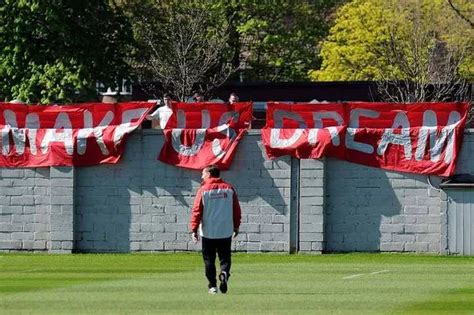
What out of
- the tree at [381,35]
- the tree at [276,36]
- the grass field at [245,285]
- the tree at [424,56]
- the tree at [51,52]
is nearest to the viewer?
the grass field at [245,285]

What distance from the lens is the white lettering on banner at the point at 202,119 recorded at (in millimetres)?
28141

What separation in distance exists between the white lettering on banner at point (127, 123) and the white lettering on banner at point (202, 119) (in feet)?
2.21

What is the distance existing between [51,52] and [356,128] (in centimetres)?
1920

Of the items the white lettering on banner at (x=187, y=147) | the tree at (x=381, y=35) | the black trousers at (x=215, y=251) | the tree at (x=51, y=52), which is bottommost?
the black trousers at (x=215, y=251)

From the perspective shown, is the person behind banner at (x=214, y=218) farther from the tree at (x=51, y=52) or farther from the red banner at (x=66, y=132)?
the tree at (x=51, y=52)

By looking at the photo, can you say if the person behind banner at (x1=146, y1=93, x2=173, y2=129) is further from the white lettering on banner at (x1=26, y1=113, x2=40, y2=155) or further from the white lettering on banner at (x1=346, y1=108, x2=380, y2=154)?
the white lettering on banner at (x1=346, y1=108, x2=380, y2=154)

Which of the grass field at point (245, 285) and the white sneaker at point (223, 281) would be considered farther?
the white sneaker at point (223, 281)

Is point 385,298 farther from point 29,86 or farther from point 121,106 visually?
point 29,86

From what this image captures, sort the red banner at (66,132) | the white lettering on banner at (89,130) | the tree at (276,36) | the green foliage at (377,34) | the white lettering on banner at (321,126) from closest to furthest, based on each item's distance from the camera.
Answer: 1. the white lettering on banner at (321,126)
2. the red banner at (66,132)
3. the white lettering on banner at (89,130)
4. the green foliage at (377,34)
5. the tree at (276,36)

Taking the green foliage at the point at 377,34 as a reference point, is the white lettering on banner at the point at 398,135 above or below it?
below

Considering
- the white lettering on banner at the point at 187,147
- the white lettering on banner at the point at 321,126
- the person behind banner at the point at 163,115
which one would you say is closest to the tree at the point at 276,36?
the person behind banner at the point at 163,115

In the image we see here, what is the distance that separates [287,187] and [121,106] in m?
3.51

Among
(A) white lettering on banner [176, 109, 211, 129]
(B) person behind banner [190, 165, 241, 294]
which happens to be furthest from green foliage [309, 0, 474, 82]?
(B) person behind banner [190, 165, 241, 294]

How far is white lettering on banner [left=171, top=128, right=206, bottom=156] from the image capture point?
28.0 metres
